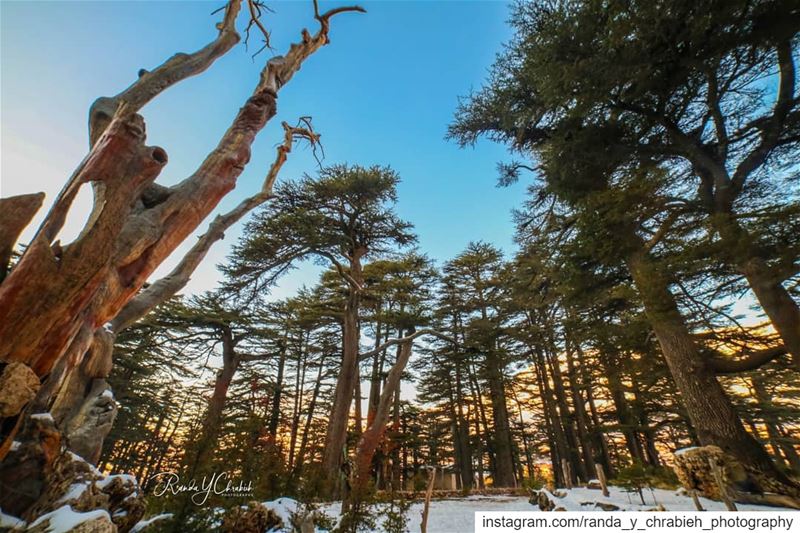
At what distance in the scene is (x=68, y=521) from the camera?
2369mm

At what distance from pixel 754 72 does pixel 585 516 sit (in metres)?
8.41

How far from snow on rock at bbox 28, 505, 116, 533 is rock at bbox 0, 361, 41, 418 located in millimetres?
1233

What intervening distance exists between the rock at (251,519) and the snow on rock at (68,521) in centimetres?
202

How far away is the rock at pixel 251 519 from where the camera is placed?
416 cm

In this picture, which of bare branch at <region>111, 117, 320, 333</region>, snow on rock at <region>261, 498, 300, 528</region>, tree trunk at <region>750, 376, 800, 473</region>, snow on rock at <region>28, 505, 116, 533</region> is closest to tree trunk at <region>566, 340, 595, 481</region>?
tree trunk at <region>750, 376, 800, 473</region>

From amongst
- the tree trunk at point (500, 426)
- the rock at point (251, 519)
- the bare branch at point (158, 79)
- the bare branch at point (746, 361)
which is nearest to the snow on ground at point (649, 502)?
the bare branch at point (746, 361)

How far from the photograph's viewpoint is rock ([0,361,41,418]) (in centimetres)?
168

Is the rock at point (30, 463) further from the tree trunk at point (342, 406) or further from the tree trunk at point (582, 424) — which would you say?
the tree trunk at point (582, 424)

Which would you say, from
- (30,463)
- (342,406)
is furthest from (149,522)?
(342,406)

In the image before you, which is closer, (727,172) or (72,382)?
(72,382)

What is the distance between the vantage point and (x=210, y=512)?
349cm

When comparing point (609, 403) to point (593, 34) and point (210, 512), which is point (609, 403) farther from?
point (210, 512)

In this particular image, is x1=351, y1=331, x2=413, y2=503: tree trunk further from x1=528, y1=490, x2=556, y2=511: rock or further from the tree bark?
the tree bark

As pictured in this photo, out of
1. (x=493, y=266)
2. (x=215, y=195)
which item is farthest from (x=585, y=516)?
(x=493, y=266)
